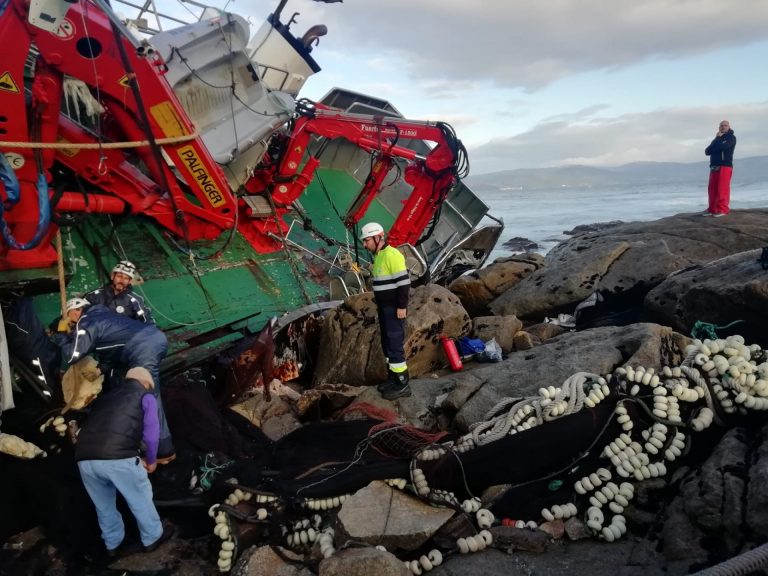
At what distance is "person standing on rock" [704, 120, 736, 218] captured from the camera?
28.7ft

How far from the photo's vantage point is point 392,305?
4777 mm

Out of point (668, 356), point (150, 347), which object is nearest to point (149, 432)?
point (150, 347)

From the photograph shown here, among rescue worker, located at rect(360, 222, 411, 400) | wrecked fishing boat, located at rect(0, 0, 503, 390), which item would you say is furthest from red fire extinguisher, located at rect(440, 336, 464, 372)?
wrecked fishing boat, located at rect(0, 0, 503, 390)

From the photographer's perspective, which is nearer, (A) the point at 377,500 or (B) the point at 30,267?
(A) the point at 377,500

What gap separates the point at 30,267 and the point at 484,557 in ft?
15.0

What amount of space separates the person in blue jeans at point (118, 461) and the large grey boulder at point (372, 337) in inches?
99.6

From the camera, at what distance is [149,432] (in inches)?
133

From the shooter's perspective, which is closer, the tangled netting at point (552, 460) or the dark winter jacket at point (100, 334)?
the tangled netting at point (552, 460)

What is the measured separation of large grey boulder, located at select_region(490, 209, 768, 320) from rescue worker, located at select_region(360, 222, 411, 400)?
10.4 ft

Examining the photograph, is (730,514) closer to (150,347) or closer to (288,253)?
(150,347)

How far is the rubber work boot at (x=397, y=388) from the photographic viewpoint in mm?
4652

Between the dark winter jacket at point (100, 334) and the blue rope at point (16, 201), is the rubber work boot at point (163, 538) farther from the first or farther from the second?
the blue rope at point (16, 201)

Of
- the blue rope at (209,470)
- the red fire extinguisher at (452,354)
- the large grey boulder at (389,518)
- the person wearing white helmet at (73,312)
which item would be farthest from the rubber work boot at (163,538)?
the red fire extinguisher at (452,354)

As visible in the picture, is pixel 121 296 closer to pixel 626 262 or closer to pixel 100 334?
pixel 100 334
